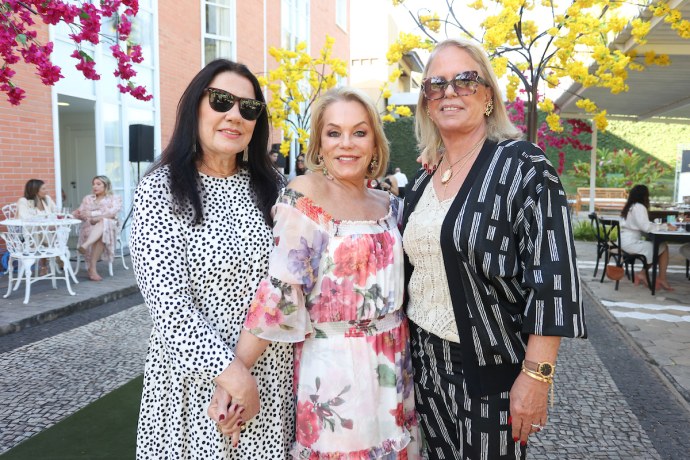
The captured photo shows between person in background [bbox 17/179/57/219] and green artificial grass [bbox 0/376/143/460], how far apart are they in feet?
16.7

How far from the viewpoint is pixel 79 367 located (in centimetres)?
473

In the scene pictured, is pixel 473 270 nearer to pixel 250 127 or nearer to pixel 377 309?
pixel 377 309

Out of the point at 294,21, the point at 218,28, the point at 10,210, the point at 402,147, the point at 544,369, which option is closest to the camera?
the point at 544,369

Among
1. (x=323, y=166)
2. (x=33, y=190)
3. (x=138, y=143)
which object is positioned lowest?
(x=33, y=190)

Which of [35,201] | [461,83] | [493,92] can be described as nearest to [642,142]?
[35,201]

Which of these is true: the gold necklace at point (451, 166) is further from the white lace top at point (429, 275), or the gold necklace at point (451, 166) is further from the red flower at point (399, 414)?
the red flower at point (399, 414)

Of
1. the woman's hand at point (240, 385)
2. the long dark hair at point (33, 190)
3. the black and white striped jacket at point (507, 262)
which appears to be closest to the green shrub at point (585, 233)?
the long dark hair at point (33, 190)

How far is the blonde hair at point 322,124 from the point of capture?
81.0 inches

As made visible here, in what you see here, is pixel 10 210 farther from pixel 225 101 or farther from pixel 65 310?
pixel 225 101

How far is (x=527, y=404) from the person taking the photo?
1.73m

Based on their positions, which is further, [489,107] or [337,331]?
[489,107]

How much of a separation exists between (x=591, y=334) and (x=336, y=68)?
260 inches

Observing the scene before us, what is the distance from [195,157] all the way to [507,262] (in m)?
1.12

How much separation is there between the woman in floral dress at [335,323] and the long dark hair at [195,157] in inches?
5.7
